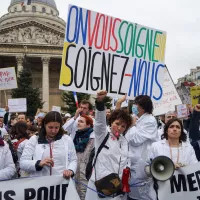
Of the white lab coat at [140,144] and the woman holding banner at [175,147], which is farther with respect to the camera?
the white lab coat at [140,144]

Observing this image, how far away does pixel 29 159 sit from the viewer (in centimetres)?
335

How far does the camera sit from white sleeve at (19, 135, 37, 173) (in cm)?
326

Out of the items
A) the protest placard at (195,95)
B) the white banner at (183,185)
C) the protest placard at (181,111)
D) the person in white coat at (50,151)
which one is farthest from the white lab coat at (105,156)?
the protest placard at (181,111)

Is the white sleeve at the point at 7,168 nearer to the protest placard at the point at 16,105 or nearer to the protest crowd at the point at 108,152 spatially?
the protest crowd at the point at 108,152

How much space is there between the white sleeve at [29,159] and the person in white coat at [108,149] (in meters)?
0.62

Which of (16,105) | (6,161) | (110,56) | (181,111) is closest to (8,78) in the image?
(16,105)

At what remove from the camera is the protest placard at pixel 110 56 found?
4234 mm

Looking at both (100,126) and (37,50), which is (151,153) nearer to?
(100,126)

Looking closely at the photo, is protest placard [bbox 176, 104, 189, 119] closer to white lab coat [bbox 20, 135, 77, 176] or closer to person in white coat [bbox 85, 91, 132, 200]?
person in white coat [bbox 85, 91, 132, 200]

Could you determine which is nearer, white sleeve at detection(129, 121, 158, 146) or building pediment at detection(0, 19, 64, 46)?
white sleeve at detection(129, 121, 158, 146)

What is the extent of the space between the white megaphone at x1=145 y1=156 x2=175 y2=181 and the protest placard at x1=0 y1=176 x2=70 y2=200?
0.88m

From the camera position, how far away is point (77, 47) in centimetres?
432

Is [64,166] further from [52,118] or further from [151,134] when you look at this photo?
[151,134]

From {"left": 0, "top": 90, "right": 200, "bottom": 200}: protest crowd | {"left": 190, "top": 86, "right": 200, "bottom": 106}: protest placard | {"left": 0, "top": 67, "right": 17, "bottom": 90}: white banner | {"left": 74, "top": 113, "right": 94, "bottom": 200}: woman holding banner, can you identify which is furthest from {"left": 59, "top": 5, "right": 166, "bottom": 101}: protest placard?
{"left": 0, "top": 67, "right": 17, "bottom": 90}: white banner
